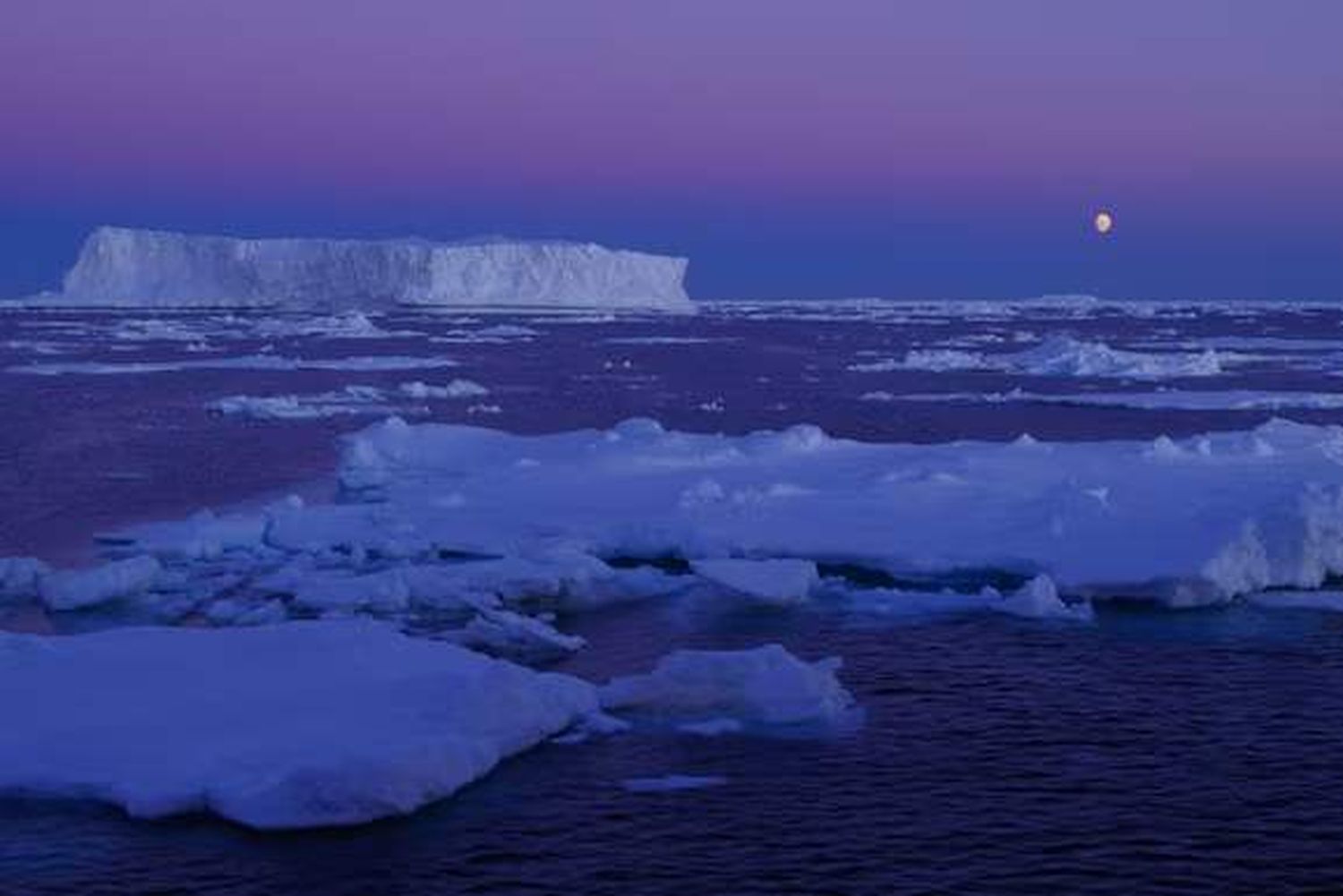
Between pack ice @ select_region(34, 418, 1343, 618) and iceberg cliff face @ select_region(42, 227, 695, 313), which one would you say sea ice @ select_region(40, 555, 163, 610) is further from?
iceberg cliff face @ select_region(42, 227, 695, 313)

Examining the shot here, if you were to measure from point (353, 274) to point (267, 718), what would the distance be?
308ft

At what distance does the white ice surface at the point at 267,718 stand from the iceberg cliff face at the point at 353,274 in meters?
88.2

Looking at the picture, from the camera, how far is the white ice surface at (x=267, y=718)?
30.7 ft

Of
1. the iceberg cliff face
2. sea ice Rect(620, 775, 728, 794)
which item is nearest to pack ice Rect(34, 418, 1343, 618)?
sea ice Rect(620, 775, 728, 794)

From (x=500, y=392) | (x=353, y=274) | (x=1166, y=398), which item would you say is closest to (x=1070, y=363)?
(x=1166, y=398)

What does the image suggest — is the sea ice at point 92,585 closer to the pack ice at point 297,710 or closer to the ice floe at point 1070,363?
the pack ice at point 297,710

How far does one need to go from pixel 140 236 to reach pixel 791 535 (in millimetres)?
100699

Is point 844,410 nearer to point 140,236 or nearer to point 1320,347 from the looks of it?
point 1320,347

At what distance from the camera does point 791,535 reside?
17.4 metres

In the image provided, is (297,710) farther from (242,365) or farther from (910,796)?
(242,365)

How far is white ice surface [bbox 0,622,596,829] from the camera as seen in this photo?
30.7 ft

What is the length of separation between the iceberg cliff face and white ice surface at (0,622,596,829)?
8824 cm

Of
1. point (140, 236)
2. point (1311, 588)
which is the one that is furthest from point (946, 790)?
point (140, 236)

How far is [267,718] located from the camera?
1041cm
